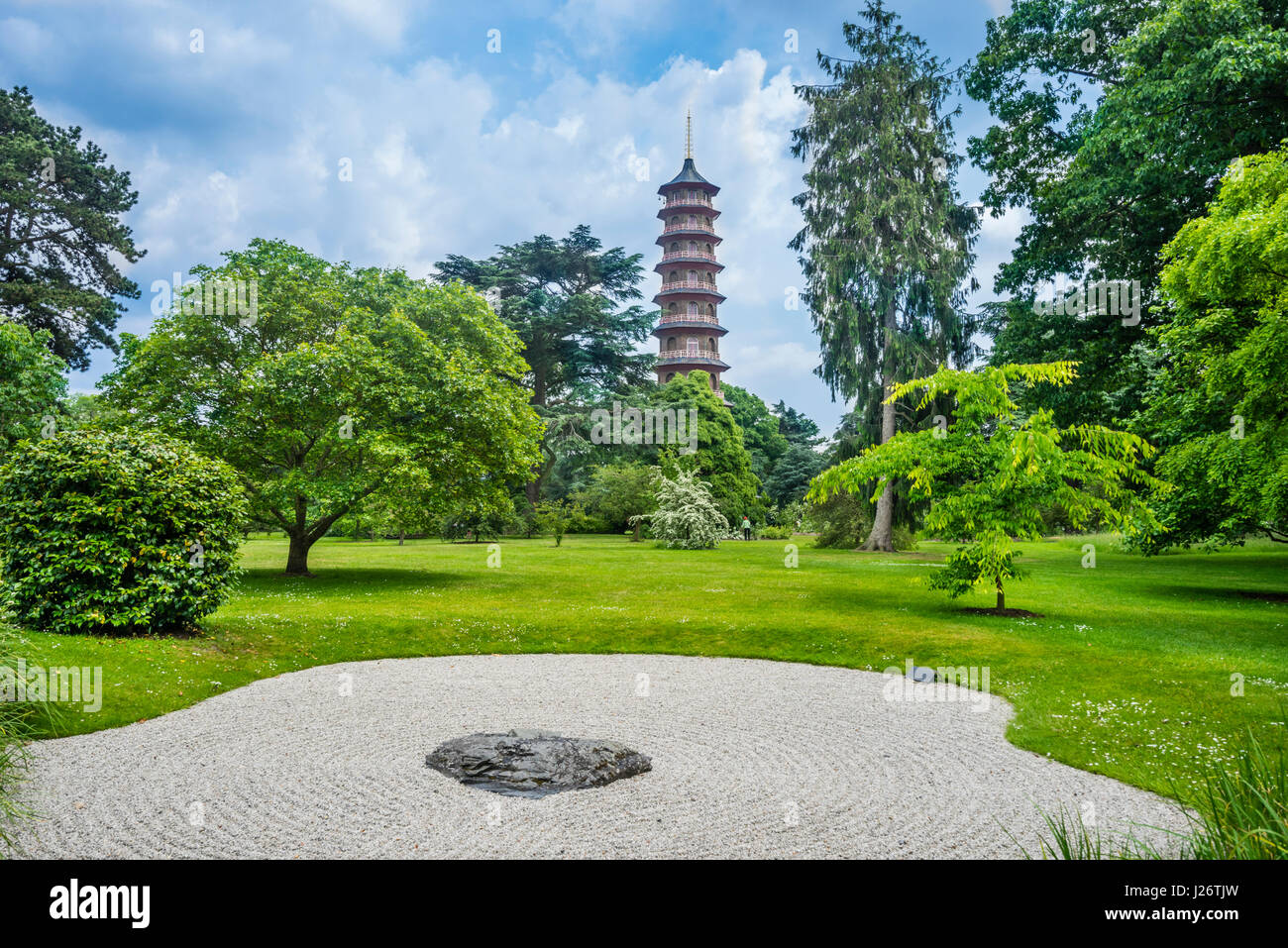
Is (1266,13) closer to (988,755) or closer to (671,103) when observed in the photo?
(988,755)

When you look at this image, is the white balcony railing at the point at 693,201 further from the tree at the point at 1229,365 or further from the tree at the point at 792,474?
the tree at the point at 1229,365

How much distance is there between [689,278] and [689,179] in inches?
295

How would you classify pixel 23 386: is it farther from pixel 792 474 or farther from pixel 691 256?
pixel 691 256

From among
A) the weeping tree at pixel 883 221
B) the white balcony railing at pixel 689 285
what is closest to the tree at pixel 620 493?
the weeping tree at pixel 883 221

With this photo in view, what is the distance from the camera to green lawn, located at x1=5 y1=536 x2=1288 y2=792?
23.7 ft

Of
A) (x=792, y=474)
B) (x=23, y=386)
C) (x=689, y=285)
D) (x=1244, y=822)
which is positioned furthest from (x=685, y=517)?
(x=689, y=285)

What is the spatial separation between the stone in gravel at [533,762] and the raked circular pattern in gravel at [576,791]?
0.49 ft

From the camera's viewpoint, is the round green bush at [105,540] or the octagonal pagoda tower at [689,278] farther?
the octagonal pagoda tower at [689,278]

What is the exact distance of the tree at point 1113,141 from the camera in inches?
638

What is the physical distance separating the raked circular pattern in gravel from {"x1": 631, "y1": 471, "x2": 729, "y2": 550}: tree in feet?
69.3

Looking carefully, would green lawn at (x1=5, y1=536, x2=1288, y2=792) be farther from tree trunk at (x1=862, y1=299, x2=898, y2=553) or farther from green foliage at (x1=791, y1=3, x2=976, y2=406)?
green foliage at (x1=791, y1=3, x2=976, y2=406)

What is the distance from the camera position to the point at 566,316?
3847 centimetres

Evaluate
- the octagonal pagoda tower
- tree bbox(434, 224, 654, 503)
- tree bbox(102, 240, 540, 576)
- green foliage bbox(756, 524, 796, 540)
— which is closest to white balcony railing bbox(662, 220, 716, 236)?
the octagonal pagoda tower

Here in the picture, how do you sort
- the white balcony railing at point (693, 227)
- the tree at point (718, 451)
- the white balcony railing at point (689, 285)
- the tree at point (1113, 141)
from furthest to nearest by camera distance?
the white balcony railing at point (693, 227) → the white balcony railing at point (689, 285) → the tree at point (718, 451) → the tree at point (1113, 141)
